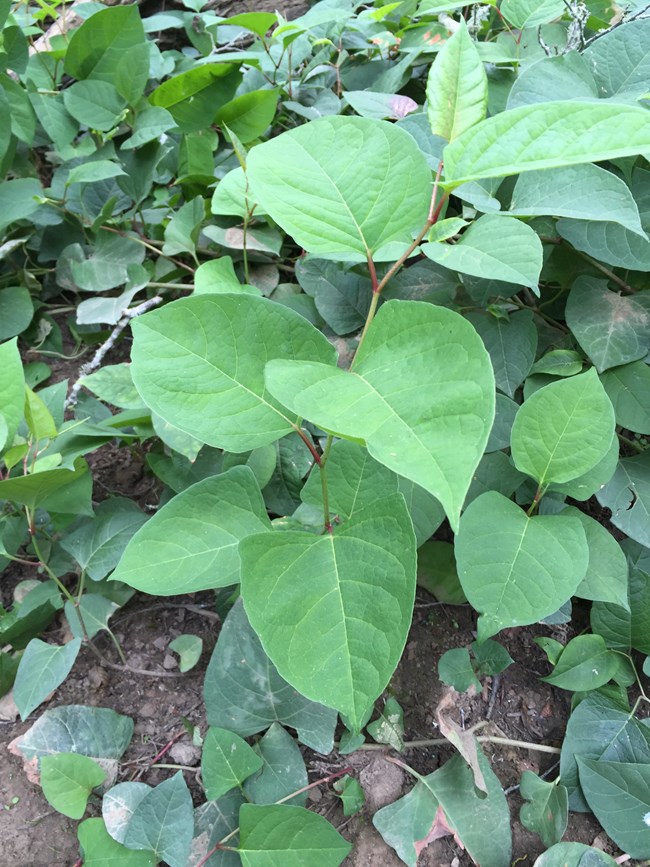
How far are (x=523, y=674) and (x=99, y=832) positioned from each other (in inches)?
30.8

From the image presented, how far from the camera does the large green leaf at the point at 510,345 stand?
109cm

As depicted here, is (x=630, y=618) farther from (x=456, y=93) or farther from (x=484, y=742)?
(x=456, y=93)

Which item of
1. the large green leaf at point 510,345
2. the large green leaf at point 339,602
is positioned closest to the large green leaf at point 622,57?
the large green leaf at point 510,345

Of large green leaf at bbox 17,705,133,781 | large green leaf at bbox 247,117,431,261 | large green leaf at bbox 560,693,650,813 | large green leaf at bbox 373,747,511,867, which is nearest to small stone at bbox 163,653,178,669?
large green leaf at bbox 17,705,133,781

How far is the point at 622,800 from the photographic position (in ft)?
3.22

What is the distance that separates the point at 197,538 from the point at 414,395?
42 cm

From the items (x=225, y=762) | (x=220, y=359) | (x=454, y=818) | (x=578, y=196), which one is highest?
(x=578, y=196)

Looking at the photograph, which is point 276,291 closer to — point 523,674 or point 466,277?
point 466,277

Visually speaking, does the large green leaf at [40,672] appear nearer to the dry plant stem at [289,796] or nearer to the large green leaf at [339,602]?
the dry plant stem at [289,796]

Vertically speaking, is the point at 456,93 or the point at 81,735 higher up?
the point at 456,93

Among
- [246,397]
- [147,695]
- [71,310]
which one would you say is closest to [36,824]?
[147,695]

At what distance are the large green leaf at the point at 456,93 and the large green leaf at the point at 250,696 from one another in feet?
2.72

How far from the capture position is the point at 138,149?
1604 millimetres

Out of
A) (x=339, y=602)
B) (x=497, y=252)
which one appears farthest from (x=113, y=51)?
(x=339, y=602)
